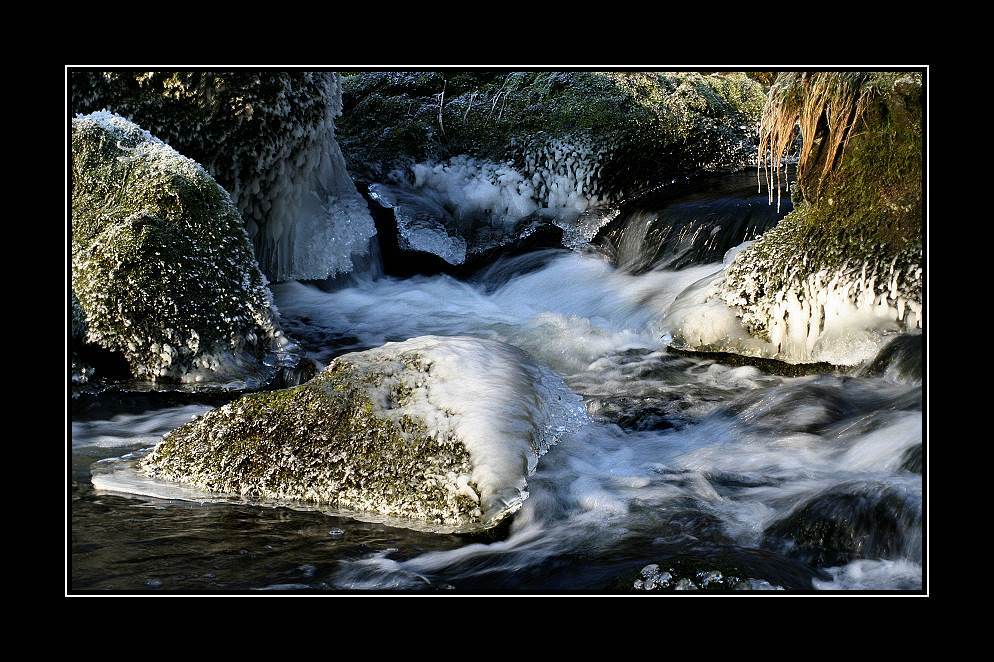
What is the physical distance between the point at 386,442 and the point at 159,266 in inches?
127

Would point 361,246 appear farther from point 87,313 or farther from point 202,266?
point 87,313

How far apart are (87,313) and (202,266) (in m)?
0.84

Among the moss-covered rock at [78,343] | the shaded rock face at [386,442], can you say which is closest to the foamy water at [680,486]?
the shaded rock face at [386,442]

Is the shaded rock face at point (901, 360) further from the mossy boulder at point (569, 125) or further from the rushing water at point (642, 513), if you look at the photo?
the mossy boulder at point (569, 125)

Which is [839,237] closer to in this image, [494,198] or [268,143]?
[268,143]

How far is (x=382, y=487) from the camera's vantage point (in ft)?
14.0

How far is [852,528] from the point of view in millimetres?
3854

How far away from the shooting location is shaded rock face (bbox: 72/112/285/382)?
6605mm

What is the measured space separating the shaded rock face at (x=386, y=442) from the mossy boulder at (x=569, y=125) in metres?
6.94

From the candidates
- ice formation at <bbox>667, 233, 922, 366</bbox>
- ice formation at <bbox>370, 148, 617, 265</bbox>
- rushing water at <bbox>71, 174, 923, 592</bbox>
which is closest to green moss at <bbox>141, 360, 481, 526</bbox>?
rushing water at <bbox>71, 174, 923, 592</bbox>

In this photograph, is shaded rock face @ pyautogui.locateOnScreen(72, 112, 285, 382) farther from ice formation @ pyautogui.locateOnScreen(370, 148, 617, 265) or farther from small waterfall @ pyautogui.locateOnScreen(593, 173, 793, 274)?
small waterfall @ pyautogui.locateOnScreen(593, 173, 793, 274)

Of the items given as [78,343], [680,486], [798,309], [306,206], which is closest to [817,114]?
[798,309]

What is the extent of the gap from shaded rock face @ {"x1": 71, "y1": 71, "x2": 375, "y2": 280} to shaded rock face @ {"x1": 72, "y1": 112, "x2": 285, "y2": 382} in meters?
0.80
